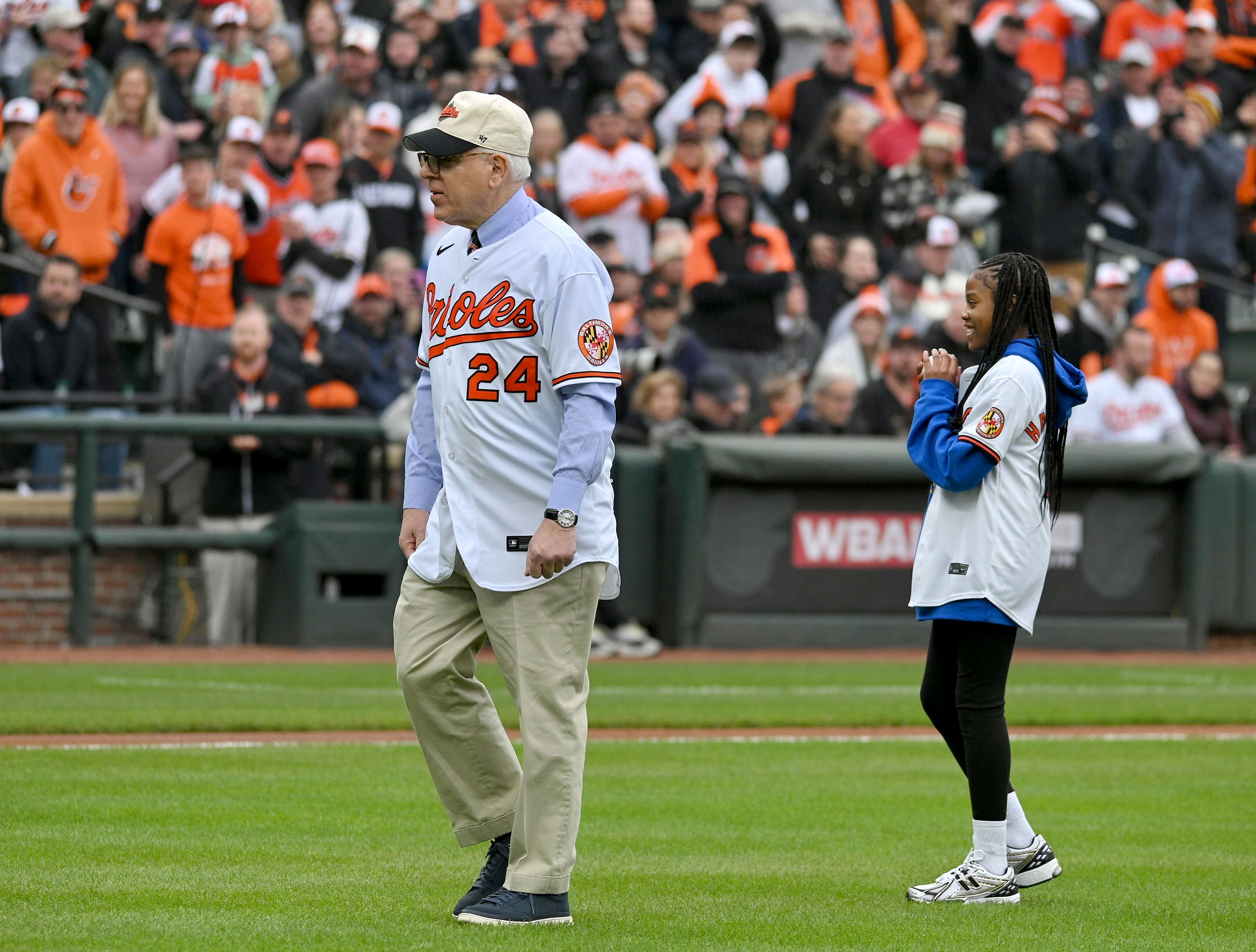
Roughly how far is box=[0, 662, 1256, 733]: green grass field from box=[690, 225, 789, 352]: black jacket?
3606 millimetres

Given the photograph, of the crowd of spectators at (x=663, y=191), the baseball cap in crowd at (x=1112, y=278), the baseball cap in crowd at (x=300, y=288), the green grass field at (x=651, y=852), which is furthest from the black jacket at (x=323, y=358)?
the baseball cap in crowd at (x=1112, y=278)

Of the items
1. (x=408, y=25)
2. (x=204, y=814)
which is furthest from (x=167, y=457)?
(x=204, y=814)

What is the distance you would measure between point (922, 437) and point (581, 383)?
122cm

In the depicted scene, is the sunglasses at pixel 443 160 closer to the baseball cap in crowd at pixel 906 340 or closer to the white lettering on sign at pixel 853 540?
the white lettering on sign at pixel 853 540

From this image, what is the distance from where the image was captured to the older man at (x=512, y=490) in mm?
5168

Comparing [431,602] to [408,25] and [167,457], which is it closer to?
[167,457]

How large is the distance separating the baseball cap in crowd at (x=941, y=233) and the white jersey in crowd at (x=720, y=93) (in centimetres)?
233

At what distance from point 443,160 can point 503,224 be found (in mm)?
238

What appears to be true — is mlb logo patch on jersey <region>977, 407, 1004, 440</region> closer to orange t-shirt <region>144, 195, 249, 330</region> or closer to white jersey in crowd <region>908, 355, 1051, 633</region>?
white jersey in crowd <region>908, 355, 1051, 633</region>

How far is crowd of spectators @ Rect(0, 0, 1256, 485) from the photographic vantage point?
602 inches

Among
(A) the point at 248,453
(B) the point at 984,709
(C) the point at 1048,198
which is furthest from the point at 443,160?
(C) the point at 1048,198

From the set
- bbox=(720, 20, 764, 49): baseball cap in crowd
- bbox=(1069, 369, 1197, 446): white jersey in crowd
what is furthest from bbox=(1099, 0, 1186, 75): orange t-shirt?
bbox=(1069, 369, 1197, 446): white jersey in crowd

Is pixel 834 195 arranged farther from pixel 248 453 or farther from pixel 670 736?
pixel 670 736

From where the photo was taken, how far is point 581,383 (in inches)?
201
